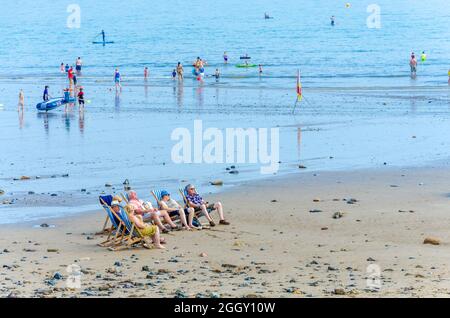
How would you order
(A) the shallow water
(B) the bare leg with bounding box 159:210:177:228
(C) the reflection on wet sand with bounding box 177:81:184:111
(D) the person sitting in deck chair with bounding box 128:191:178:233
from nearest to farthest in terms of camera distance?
(D) the person sitting in deck chair with bounding box 128:191:178:233, (B) the bare leg with bounding box 159:210:177:228, (A) the shallow water, (C) the reflection on wet sand with bounding box 177:81:184:111

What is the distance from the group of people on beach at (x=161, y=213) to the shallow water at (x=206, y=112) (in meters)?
2.72

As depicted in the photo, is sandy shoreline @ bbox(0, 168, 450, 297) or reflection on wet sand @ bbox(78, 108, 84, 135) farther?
reflection on wet sand @ bbox(78, 108, 84, 135)

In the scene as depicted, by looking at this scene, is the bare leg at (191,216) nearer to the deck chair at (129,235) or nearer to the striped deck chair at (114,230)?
the striped deck chair at (114,230)

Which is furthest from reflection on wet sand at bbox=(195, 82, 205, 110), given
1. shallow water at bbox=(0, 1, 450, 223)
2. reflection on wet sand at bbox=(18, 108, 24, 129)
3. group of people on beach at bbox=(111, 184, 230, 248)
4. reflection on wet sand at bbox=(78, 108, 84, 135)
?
group of people on beach at bbox=(111, 184, 230, 248)

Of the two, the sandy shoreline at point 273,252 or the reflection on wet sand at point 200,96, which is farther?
the reflection on wet sand at point 200,96

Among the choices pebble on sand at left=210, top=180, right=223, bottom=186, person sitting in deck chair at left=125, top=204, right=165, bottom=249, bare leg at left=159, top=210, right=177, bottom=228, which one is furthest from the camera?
pebble on sand at left=210, top=180, right=223, bottom=186

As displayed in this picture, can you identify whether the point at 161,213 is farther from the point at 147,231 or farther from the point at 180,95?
the point at 180,95

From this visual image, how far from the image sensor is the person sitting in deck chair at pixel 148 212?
1722 centimetres

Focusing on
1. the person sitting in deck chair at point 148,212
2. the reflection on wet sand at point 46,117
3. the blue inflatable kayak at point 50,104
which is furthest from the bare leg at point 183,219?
the blue inflatable kayak at point 50,104

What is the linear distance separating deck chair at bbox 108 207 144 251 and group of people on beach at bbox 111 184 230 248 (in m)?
0.07

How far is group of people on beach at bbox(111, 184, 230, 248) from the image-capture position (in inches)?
646

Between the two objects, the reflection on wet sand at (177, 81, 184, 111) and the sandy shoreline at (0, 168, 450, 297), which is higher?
the reflection on wet sand at (177, 81, 184, 111)

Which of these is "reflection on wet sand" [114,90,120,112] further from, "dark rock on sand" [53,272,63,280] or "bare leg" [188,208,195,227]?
"dark rock on sand" [53,272,63,280]

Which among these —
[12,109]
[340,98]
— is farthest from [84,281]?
[340,98]
